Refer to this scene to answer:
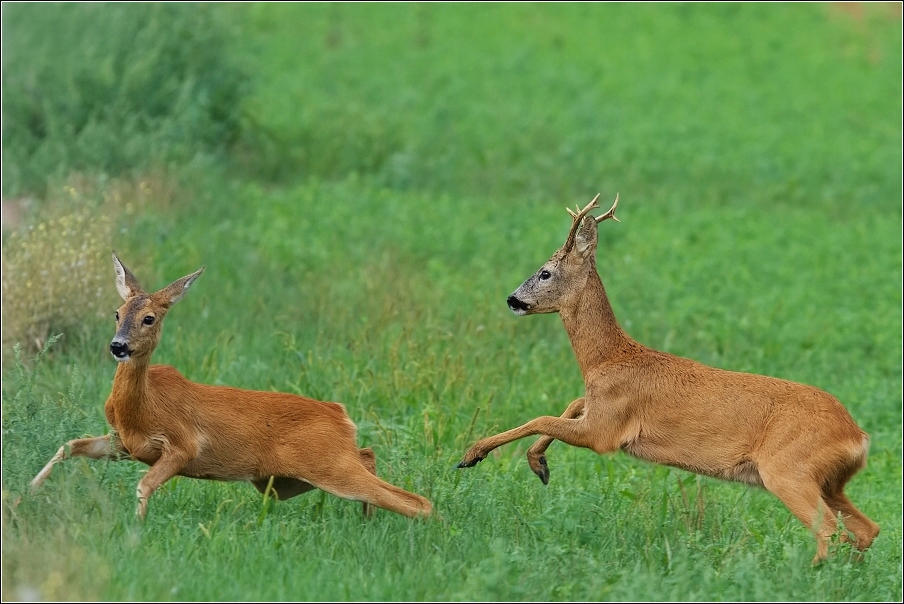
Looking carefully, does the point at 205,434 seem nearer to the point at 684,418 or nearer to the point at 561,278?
the point at 561,278

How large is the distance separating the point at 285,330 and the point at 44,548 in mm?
5180

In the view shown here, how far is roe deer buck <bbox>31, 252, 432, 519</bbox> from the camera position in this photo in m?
6.99

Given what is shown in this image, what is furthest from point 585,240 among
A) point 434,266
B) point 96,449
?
point 434,266

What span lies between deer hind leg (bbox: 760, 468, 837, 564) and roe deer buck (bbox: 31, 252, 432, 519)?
1734 millimetres

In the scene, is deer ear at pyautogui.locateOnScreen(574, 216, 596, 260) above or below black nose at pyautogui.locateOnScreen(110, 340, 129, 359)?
above

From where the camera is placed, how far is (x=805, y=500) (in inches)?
279

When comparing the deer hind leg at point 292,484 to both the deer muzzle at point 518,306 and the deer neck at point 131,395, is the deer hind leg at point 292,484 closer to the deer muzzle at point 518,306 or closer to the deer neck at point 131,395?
the deer neck at point 131,395

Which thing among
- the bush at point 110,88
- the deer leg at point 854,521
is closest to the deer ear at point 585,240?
the deer leg at point 854,521

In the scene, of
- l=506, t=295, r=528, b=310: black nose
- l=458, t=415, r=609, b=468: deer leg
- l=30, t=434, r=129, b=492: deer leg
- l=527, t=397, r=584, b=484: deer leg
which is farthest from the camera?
l=506, t=295, r=528, b=310: black nose

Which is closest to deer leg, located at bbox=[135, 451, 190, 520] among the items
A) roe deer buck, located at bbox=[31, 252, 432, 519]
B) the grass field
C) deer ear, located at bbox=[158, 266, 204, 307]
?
roe deer buck, located at bbox=[31, 252, 432, 519]

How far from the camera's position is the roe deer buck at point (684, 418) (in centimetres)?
724

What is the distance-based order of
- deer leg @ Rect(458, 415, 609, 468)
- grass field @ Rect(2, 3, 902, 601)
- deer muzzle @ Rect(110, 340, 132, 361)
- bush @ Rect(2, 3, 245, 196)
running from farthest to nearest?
bush @ Rect(2, 3, 245, 196) → deer leg @ Rect(458, 415, 609, 468) → deer muzzle @ Rect(110, 340, 132, 361) → grass field @ Rect(2, 3, 902, 601)

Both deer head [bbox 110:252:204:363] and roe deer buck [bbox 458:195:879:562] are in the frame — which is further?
roe deer buck [bbox 458:195:879:562]

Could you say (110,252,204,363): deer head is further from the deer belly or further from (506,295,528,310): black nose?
the deer belly
